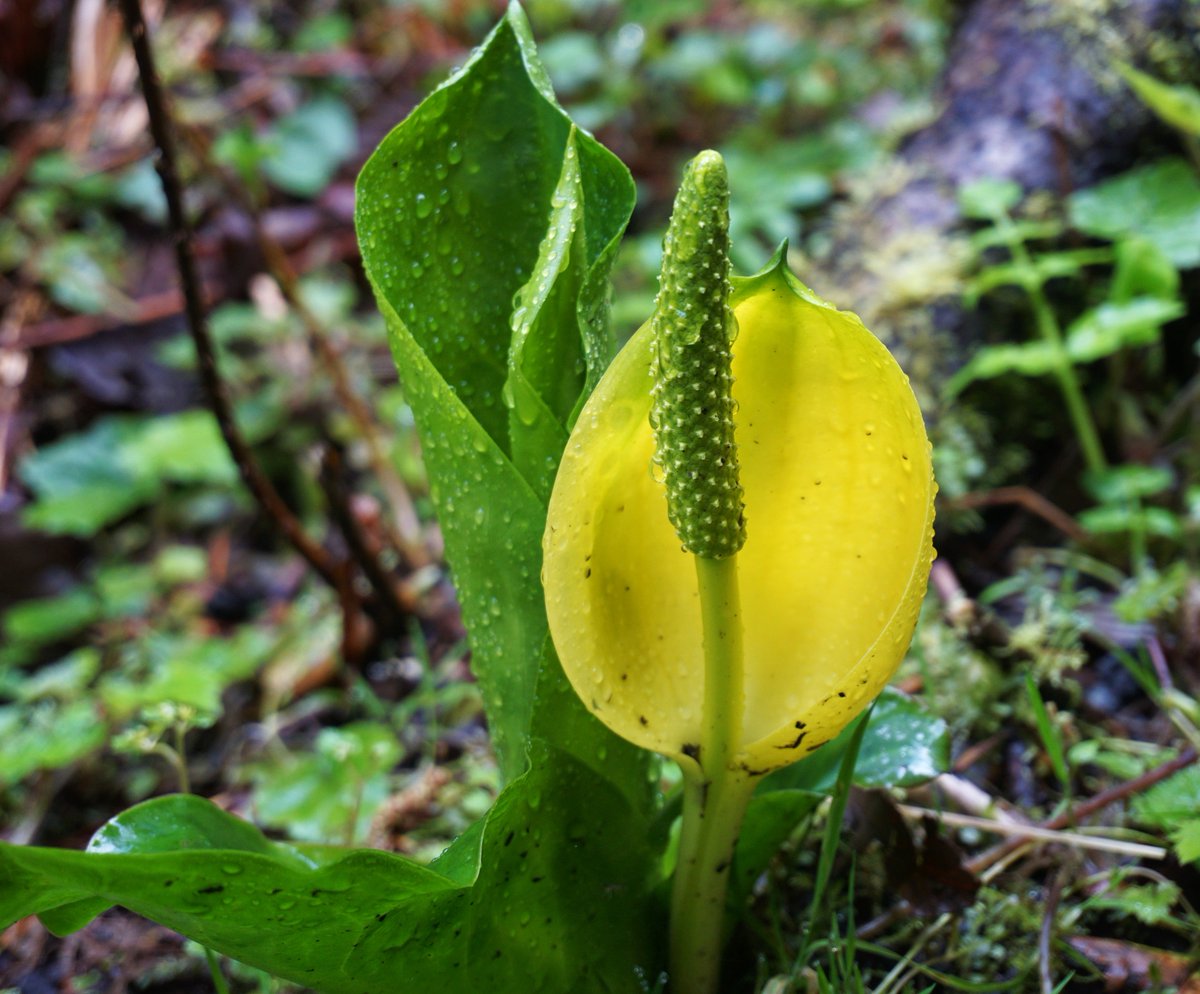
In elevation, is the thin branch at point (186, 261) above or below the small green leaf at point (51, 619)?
above

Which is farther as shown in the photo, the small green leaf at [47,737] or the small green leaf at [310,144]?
the small green leaf at [310,144]

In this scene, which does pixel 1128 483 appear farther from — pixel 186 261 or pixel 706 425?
pixel 186 261

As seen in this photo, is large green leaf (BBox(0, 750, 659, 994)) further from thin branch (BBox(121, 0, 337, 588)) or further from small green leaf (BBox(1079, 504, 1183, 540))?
small green leaf (BBox(1079, 504, 1183, 540))

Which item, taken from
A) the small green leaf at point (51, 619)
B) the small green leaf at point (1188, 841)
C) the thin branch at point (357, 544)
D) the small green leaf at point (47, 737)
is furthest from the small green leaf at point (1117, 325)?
the small green leaf at point (51, 619)

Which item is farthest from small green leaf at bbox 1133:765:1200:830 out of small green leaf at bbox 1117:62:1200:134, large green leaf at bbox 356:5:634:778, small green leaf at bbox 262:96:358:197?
small green leaf at bbox 262:96:358:197

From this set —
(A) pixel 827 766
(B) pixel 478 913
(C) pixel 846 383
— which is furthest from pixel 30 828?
(C) pixel 846 383

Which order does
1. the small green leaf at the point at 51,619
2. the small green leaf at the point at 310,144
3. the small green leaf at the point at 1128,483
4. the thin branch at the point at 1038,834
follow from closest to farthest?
the thin branch at the point at 1038,834, the small green leaf at the point at 1128,483, the small green leaf at the point at 51,619, the small green leaf at the point at 310,144

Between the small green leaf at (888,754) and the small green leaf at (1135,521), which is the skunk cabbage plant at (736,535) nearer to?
the small green leaf at (888,754)
